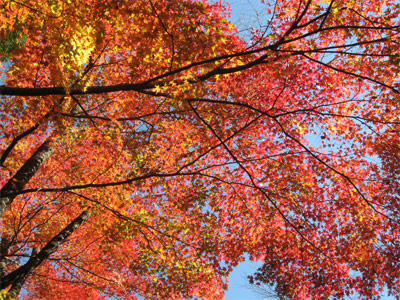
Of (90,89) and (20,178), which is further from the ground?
(90,89)

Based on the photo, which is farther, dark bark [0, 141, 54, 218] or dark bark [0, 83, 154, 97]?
dark bark [0, 141, 54, 218]

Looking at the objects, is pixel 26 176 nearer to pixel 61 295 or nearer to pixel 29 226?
pixel 29 226

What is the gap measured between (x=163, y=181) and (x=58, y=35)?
595cm

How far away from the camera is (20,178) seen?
568cm

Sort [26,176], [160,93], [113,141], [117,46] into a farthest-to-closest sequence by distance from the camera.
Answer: [113,141]
[117,46]
[26,176]
[160,93]

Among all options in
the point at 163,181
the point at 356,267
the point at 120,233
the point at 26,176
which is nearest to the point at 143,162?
the point at 163,181

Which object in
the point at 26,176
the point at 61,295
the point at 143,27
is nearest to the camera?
the point at 143,27

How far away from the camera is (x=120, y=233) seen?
26.4 feet

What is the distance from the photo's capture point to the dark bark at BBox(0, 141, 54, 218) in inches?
201

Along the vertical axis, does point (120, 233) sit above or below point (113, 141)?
below

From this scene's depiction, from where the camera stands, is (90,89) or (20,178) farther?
(20,178)

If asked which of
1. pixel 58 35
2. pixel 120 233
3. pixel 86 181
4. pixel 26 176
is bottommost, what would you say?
pixel 26 176

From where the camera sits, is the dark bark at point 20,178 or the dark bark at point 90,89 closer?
the dark bark at point 90,89

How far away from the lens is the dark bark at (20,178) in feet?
16.7
